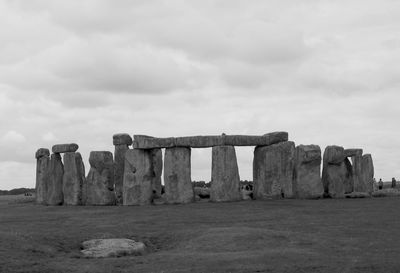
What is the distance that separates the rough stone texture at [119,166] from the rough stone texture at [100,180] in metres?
1.76

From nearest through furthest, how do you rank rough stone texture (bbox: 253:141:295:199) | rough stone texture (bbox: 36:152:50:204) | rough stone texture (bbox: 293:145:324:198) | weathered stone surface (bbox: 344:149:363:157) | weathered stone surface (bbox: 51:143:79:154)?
rough stone texture (bbox: 253:141:295:199) → rough stone texture (bbox: 293:145:324:198) → weathered stone surface (bbox: 51:143:79:154) → rough stone texture (bbox: 36:152:50:204) → weathered stone surface (bbox: 344:149:363:157)

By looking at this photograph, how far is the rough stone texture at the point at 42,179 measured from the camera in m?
37.4

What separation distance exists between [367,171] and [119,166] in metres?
14.6

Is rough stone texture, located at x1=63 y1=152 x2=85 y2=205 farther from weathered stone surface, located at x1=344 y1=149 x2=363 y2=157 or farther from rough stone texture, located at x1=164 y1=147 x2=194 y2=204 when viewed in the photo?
weathered stone surface, located at x1=344 y1=149 x2=363 y2=157

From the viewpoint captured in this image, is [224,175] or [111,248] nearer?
[111,248]

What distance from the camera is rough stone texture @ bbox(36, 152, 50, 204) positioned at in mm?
37397

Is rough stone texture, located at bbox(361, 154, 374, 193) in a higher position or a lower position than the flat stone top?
lower

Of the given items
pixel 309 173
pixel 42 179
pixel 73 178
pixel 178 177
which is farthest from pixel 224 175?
pixel 42 179

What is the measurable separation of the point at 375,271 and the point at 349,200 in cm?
1797

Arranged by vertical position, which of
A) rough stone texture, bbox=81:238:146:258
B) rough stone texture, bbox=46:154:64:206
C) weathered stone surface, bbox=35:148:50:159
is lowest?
rough stone texture, bbox=81:238:146:258

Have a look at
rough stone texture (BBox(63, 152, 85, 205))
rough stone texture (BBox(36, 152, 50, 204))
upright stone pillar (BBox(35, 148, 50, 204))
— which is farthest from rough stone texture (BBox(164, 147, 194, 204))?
upright stone pillar (BBox(35, 148, 50, 204))

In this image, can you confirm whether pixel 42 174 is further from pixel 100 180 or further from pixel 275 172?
pixel 275 172

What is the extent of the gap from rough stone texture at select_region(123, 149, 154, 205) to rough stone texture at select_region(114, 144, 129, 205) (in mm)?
2846

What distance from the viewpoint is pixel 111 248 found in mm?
18172
